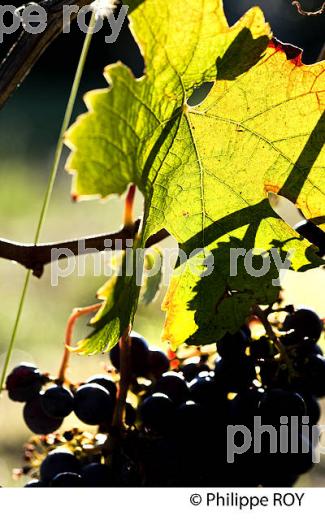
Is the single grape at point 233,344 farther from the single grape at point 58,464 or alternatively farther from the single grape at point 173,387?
the single grape at point 58,464

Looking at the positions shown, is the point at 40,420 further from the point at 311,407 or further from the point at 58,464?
the point at 311,407

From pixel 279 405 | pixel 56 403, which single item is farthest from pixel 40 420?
pixel 279 405

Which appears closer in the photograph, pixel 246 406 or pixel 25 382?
pixel 246 406

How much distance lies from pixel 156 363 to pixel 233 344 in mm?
86

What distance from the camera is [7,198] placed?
2809 mm

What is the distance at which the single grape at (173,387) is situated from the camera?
72 centimetres

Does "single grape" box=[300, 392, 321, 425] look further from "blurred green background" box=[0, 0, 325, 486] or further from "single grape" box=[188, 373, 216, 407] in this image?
"blurred green background" box=[0, 0, 325, 486]

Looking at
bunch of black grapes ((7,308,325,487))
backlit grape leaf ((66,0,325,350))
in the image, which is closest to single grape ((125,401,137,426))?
bunch of black grapes ((7,308,325,487))

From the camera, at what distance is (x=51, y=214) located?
9.20 feet

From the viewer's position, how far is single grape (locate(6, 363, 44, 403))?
2.60ft

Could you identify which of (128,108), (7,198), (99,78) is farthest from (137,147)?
(99,78)
